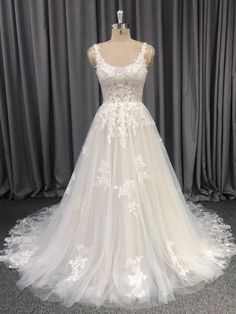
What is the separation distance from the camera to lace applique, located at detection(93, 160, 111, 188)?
6.47ft

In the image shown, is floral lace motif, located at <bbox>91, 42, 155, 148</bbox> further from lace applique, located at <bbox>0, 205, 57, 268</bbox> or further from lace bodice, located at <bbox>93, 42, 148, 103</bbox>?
lace applique, located at <bbox>0, 205, 57, 268</bbox>

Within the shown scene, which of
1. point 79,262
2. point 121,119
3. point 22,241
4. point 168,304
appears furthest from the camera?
point 22,241

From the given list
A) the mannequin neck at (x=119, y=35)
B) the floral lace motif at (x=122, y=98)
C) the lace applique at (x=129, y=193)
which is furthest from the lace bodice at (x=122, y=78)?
the lace applique at (x=129, y=193)

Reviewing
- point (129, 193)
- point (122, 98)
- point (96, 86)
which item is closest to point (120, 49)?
point (122, 98)

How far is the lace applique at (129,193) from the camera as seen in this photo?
1.92 m

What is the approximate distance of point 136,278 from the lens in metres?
1.78

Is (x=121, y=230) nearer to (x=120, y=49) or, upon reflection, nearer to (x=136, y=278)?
(x=136, y=278)

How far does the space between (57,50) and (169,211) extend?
1823mm

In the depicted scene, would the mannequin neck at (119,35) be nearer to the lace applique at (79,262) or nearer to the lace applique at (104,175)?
the lace applique at (104,175)

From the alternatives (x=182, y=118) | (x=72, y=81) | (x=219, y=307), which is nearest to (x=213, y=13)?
(x=182, y=118)

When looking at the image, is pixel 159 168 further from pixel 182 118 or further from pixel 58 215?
pixel 182 118

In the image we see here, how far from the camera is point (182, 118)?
308 cm

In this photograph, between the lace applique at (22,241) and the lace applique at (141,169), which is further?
the lace applique at (22,241)

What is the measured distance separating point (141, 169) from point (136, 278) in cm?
60
